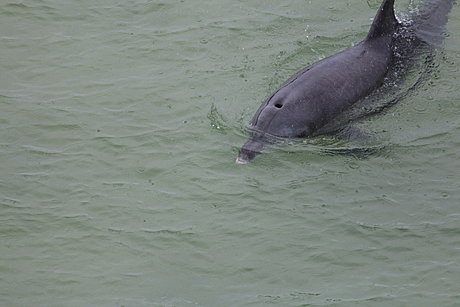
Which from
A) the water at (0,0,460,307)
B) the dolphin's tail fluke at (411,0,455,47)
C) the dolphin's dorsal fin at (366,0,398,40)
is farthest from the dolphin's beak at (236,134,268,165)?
the dolphin's tail fluke at (411,0,455,47)

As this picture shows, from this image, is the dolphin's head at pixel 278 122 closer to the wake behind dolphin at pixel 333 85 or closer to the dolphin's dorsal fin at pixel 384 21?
the wake behind dolphin at pixel 333 85

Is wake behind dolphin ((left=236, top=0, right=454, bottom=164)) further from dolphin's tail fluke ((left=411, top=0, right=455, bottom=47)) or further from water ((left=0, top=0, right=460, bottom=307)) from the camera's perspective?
water ((left=0, top=0, right=460, bottom=307))

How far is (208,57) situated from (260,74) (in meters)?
0.96

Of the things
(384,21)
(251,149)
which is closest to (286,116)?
(251,149)

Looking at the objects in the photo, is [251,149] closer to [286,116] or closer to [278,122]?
[278,122]

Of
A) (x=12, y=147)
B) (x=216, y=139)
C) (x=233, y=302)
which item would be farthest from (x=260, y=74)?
(x=233, y=302)

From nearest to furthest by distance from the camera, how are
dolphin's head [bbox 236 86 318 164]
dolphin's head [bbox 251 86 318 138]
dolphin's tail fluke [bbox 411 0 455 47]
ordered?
dolphin's head [bbox 236 86 318 164] → dolphin's head [bbox 251 86 318 138] → dolphin's tail fluke [bbox 411 0 455 47]

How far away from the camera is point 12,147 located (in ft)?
32.6

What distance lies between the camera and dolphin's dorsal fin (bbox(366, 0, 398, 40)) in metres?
10.6

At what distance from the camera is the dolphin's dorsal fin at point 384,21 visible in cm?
1055

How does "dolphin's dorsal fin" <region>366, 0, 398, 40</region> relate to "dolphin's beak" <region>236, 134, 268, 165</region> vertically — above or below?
above

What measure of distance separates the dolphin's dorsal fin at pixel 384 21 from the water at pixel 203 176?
89cm

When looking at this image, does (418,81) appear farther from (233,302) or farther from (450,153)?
(233,302)

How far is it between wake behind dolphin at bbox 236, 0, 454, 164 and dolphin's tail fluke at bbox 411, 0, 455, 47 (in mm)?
29
